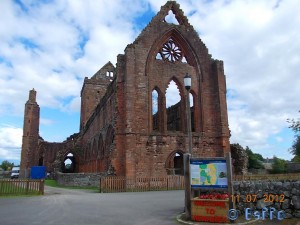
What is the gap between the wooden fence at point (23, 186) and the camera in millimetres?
18562

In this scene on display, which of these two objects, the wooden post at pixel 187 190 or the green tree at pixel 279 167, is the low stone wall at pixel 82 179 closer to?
the wooden post at pixel 187 190

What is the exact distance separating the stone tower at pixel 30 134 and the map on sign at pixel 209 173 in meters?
53.2

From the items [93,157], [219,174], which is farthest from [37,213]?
[93,157]

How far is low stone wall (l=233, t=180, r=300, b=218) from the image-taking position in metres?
8.37

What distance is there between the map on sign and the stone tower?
174ft

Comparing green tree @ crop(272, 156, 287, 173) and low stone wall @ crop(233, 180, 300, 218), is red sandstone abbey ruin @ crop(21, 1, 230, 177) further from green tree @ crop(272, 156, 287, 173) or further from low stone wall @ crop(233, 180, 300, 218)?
green tree @ crop(272, 156, 287, 173)

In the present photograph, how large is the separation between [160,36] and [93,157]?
2187 cm

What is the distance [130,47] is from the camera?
2495 centimetres

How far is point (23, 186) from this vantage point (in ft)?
65.9

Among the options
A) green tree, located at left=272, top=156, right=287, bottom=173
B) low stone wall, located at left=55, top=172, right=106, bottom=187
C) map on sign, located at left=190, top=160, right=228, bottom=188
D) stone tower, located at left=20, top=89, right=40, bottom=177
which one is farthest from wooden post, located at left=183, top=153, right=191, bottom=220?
stone tower, located at left=20, top=89, right=40, bottom=177

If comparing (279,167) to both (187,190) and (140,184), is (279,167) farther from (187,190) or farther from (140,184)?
(187,190)

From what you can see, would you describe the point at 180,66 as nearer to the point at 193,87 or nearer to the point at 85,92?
the point at 193,87

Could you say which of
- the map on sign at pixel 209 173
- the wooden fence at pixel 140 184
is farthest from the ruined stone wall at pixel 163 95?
the map on sign at pixel 209 173

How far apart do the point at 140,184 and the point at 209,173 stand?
13812mm
